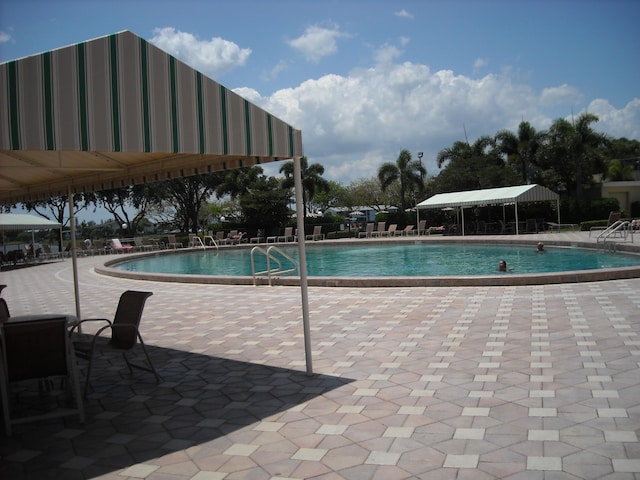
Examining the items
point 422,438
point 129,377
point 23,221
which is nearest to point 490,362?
point 422,438

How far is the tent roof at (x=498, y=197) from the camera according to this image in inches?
957

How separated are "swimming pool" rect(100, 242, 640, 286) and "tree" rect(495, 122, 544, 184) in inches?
717

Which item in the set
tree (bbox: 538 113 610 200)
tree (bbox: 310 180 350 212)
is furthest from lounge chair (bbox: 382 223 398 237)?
tree (bbox: 310 180 350 212)

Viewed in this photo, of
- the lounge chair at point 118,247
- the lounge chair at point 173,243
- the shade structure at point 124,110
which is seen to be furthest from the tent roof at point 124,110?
Result: the lounge chair at point 173,243

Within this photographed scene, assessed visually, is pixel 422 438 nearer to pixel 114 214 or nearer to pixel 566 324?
pixel 566 324

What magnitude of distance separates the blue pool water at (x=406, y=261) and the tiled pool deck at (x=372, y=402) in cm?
709

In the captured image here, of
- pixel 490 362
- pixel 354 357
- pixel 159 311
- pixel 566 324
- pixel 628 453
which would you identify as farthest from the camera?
pixel 159 311

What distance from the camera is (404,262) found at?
59.1 ft

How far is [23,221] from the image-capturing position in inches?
932

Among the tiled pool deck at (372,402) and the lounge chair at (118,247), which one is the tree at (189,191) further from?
the tiled pool deck at (372,402)

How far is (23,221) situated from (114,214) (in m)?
20.5

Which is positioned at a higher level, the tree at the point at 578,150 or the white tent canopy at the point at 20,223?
the tree at the point at 578,150

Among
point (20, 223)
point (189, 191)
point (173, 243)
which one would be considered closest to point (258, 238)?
point (173, 243)

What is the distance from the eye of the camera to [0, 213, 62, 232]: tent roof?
22.6 meters
